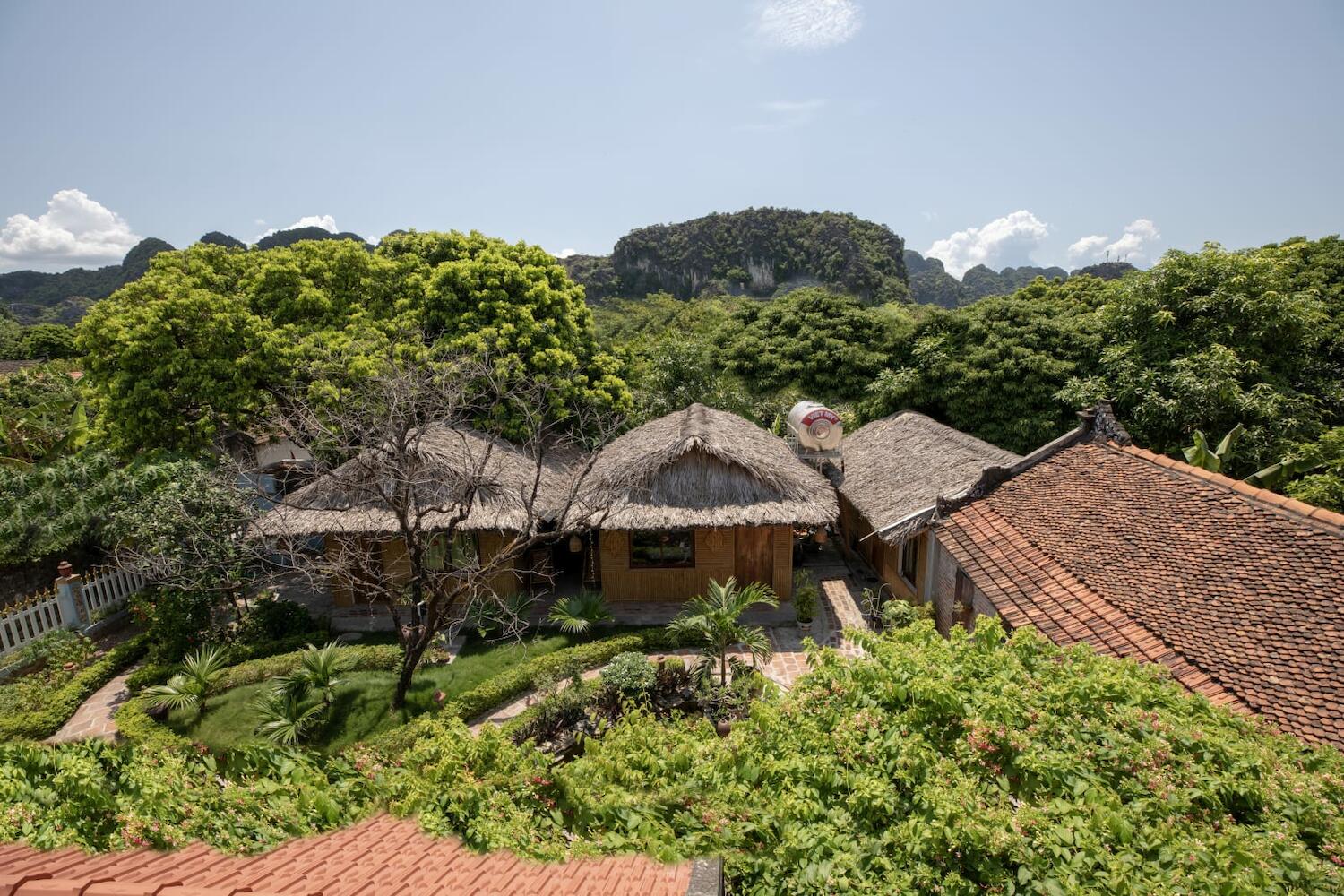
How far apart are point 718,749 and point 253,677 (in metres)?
9.89

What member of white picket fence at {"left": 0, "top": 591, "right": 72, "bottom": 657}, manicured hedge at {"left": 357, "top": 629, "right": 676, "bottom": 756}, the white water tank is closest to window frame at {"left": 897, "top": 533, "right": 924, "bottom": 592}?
the white water tank

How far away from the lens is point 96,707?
10.8 metres

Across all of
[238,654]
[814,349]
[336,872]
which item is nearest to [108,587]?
[238,654]

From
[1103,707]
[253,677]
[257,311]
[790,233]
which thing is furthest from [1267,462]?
[790,233]

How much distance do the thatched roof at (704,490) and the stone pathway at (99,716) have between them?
8.96 m

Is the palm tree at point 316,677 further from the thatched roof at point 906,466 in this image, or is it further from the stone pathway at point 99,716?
the thatched roof at point 906,466

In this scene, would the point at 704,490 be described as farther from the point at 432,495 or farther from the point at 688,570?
the point at 432,495

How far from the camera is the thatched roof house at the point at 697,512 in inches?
518

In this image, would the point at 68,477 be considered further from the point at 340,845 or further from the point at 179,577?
the point at 340,845

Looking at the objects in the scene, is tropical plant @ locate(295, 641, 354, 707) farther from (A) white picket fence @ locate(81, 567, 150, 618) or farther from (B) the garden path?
(A) white picket fence @ locate(81, 567, 150, 618)

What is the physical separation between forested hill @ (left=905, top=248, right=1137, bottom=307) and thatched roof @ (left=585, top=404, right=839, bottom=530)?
98.7 meters

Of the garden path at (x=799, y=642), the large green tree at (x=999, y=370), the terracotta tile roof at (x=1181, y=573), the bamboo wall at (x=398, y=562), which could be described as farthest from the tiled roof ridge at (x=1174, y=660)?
the bamboo wall at (x=398, y=562)

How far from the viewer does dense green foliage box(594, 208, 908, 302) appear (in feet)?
295

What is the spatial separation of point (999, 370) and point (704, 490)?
10071 mm
